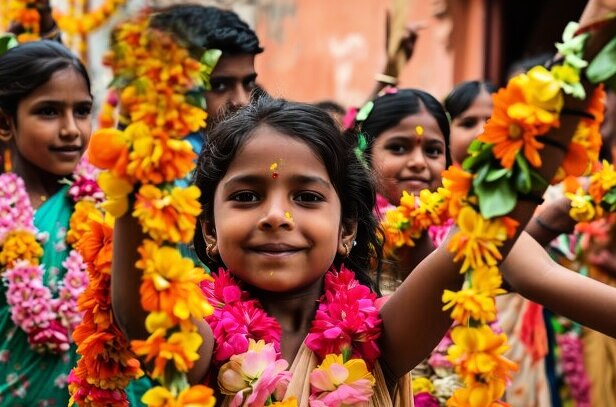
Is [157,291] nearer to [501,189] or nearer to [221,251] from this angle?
[221,251]

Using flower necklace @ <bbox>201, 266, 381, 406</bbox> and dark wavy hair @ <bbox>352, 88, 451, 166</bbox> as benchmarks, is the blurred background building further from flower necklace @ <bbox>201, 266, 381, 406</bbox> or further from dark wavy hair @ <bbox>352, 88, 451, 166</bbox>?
flower necklace @ <bbox>201, 266, 381, 406</bbox>

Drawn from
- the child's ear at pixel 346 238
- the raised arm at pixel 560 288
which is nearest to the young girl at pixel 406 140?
the child's ear at pixel 346 238

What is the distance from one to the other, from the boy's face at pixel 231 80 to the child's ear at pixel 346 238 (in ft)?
6.28

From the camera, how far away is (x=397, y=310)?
2.68 m

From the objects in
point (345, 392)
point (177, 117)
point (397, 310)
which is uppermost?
point (177, 117)

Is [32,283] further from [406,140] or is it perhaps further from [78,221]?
[406,140]

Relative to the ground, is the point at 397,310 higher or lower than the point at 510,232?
lower

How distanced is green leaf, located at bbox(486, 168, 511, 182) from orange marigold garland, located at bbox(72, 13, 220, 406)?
59cm

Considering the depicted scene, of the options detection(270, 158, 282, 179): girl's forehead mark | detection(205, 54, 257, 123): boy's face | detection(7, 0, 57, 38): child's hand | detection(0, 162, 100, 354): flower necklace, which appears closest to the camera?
detection(270, 158, 282, 179): girl's forehead mark

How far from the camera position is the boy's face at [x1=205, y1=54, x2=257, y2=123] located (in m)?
5.00

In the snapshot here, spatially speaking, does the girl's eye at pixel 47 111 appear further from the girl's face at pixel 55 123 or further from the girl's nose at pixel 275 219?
the girl's nose at pixel 275 219

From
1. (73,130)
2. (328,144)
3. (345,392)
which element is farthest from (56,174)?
(345,392)

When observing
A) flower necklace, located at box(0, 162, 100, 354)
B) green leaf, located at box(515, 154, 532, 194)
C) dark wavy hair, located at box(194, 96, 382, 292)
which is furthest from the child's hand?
green leaf, located at box(515, 154, 532, 194)

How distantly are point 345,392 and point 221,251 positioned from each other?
1.52ft
